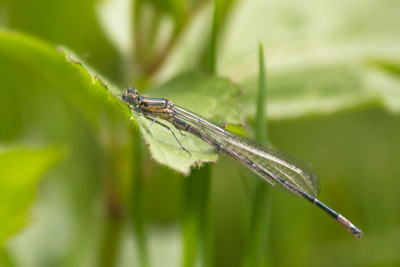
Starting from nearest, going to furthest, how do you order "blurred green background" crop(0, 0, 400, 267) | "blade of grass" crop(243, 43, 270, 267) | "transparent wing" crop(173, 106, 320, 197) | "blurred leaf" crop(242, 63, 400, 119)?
"blade of grass" crop(243, 43, 270, 267), "blurred green background" crop(0, 0, 400, 267), "transparent wing" crop(173, 106, 320, 197), "blurred leaf" crop(242, 63, 400, 119)

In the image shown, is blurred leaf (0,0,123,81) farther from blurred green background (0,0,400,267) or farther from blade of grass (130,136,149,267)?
blade of grass (130,136,149,267)

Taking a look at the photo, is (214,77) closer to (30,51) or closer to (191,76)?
(191,76)

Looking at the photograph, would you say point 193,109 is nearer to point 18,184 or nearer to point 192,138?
point 192,138

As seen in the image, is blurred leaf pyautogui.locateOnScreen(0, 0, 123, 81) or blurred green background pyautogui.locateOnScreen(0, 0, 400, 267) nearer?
blurred green background pyautogui.locateOnScreen(0, 0, 400, 267)

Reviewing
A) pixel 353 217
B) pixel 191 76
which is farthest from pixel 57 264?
pixel 353 217

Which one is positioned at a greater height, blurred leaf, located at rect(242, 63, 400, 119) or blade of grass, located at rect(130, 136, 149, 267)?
blurred leaf, located at rect(242, 63, 400, 119)

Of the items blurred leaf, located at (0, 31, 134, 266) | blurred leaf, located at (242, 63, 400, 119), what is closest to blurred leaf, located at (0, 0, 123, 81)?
blurred leaf, located at (0, 31, 134, 266)

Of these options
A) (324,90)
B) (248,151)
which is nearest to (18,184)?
(248,151)
